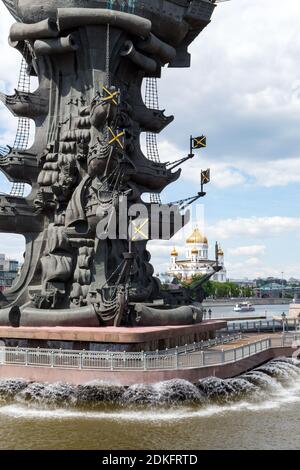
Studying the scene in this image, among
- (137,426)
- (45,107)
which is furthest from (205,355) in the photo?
(45,107)

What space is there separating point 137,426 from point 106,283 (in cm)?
1033

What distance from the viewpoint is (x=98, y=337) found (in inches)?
888

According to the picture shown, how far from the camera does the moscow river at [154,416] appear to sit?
1509cm

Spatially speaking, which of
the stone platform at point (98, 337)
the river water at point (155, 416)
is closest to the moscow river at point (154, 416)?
the river water at point (155, 416)

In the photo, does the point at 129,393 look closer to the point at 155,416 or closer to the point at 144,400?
the point at 144,400

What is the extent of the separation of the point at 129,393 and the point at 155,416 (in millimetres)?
1657

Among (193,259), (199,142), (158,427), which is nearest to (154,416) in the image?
(158,427)

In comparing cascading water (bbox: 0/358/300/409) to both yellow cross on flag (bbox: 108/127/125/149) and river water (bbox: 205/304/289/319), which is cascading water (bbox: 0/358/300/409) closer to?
yellow cross on flag (bbox: 108/127/125/149)

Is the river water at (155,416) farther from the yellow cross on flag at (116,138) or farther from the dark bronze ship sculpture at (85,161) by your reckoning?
the yellow cross on flag at (116,138)

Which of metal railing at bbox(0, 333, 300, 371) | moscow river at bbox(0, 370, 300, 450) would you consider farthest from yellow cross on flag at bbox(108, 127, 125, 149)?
moscow river at bbox(0, 370, 300, 450)

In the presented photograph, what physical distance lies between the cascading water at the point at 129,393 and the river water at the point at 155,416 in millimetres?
35

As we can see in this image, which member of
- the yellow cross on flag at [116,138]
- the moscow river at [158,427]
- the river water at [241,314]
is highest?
the yellow cross on flag at [116,138]

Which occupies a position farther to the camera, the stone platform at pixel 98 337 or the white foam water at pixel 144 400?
the stone platform at pixel 98 337
